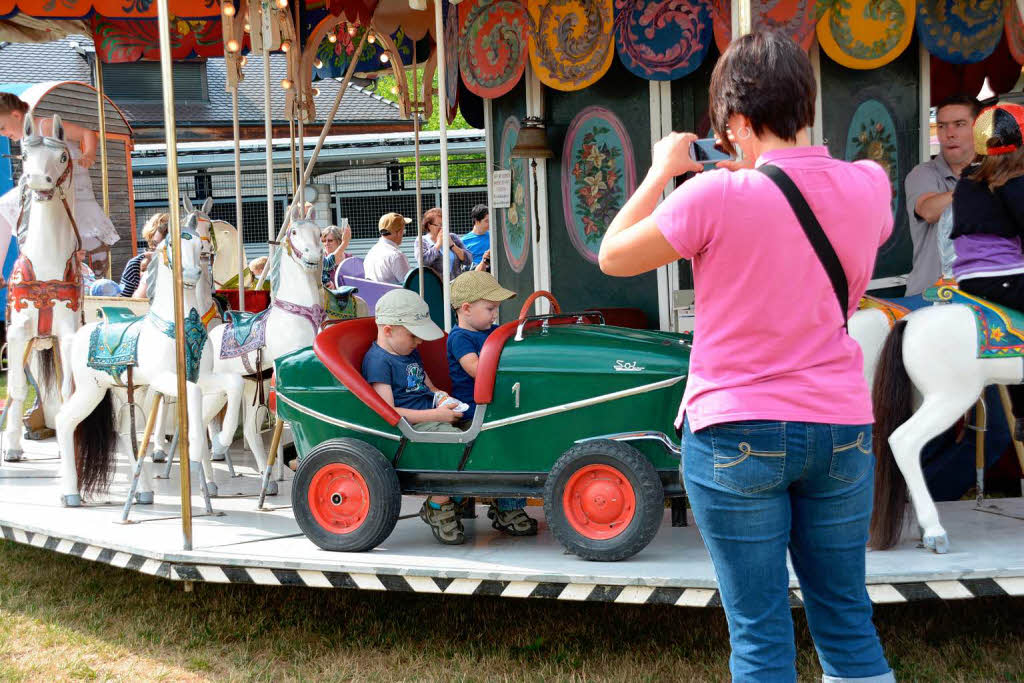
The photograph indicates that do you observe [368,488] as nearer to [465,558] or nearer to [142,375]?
[465,558]

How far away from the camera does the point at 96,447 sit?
6.02 metres

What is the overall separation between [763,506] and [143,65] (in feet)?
96.5

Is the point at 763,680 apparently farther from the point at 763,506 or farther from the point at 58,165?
the point at 58,165

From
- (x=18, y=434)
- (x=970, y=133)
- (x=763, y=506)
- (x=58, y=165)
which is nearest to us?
(x=763, y=506)

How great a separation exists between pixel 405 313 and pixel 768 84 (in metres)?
2.73

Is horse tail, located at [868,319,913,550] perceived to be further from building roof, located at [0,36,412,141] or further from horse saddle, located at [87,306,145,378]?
building roof, located at [0,36,412,141]

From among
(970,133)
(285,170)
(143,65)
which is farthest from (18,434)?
(143,65)

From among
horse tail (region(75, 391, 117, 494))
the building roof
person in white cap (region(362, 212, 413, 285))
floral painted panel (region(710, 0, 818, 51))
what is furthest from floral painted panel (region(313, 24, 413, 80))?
the building roof

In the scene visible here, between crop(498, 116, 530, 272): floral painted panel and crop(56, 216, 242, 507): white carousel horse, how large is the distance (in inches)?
100

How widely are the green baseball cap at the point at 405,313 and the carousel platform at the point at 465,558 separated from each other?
97 cm

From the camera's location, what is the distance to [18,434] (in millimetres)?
7367

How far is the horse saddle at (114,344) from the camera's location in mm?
5664

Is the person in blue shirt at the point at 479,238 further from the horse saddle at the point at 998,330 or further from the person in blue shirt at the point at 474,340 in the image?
the horse saddle at the point at 998,330

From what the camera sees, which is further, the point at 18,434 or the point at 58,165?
the point at 18,434
